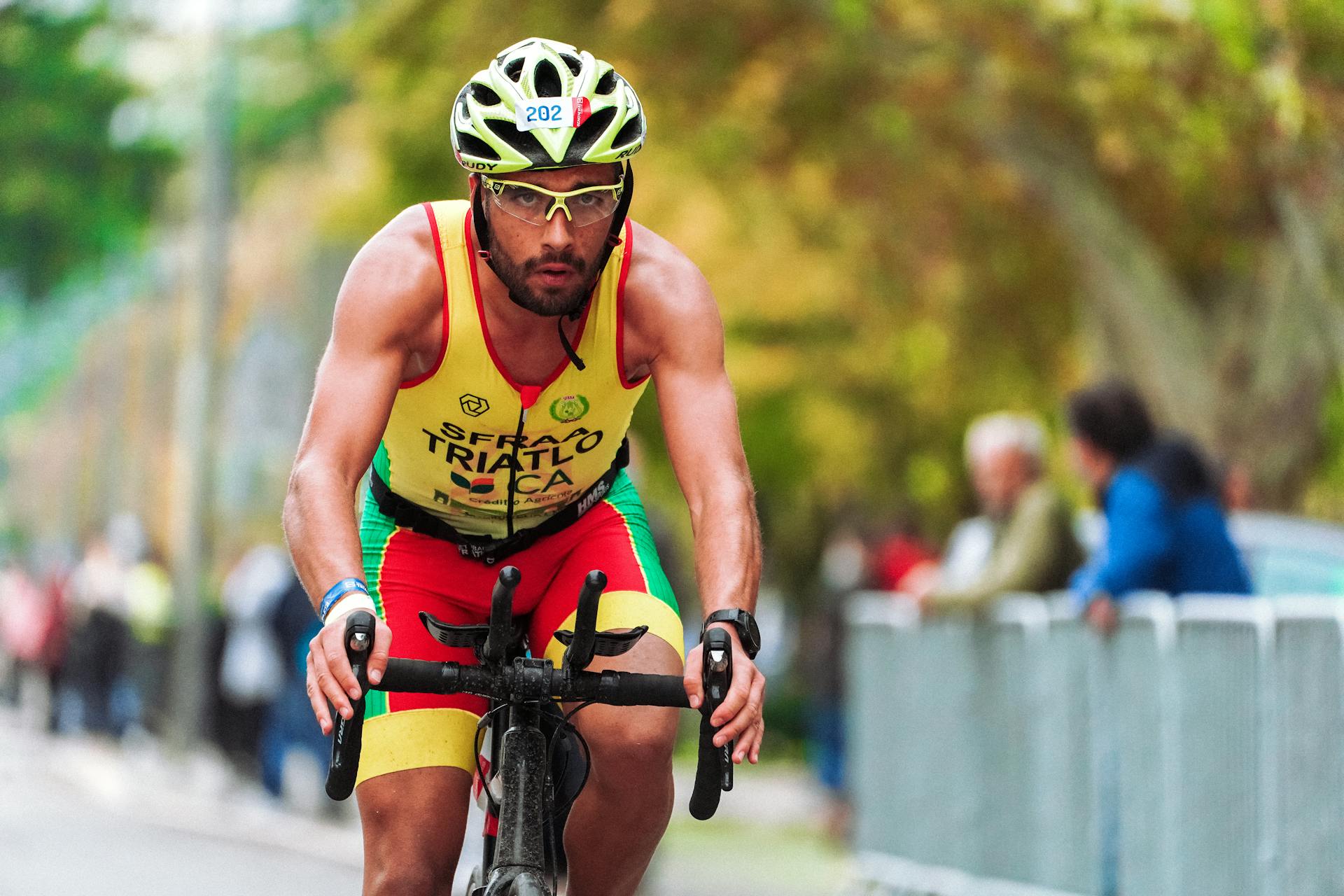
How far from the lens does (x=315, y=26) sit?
22859 millimetres

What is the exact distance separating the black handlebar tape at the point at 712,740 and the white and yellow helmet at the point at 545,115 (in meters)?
0.99

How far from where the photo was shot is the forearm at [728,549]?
15.3ft

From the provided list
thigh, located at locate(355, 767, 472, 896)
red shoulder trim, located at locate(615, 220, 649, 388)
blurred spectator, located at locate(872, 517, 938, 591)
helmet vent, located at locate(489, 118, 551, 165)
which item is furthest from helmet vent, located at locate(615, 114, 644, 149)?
blurred spectator, located at locate(872, 517, 938, 591)

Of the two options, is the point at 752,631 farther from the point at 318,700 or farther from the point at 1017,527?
the point at 1017,527

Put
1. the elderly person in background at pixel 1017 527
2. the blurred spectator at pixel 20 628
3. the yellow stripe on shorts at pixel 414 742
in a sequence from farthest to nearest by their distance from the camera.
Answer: the blurred spectator at pixel 20 628, the elderly person in background at pixel 1017 527, the yellow stripe on shorts at pixel 414 742

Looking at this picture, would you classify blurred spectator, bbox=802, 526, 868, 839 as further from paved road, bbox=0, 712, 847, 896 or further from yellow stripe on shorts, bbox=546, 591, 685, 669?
yellow stripe on shorts, bbox=546, 591, 685, 669

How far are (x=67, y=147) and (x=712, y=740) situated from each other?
36855 mm

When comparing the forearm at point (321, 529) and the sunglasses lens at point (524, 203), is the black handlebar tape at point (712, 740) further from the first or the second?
the sunglasses lens at point (524, 203)

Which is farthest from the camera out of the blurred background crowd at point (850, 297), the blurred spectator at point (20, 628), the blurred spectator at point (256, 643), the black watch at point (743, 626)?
the blurred spectator at point (20, 628)

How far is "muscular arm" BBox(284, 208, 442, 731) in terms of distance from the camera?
15.1 ft

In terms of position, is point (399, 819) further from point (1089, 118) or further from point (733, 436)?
point (1089, 118)

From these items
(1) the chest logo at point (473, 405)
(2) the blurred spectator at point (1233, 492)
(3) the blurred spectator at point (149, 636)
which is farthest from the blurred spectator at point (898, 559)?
(1) the chest logo at point (473, 405)

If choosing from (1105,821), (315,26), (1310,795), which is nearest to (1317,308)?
(1105,821)

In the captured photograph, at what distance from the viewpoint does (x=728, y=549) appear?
4.75 m
